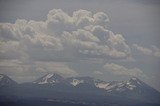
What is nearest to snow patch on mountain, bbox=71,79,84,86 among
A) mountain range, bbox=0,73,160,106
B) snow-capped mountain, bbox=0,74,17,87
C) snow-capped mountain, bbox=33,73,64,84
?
mountain range, bbox=0,73,160,106

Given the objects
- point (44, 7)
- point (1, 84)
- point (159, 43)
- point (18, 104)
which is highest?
point (44, 7)

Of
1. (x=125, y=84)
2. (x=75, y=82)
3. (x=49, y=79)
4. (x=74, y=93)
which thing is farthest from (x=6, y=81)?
(x=125, y=84)

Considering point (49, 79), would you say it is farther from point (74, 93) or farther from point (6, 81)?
point (74, 93)

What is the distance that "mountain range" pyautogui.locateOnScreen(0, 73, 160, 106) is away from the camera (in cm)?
1303

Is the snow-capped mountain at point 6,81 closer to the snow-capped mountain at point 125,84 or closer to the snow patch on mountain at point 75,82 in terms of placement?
the snow patch on mountain at point 75,82

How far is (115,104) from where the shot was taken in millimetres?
14188

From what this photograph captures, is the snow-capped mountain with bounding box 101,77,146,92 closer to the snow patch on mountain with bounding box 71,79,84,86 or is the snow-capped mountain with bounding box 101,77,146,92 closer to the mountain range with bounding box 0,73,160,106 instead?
the mountain range with bounding box 0,73,160,106

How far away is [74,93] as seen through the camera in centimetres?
1495

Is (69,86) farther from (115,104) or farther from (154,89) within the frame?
(154,89)

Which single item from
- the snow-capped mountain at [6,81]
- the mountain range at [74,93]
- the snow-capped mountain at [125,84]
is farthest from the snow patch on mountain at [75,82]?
the snow-capped mountain at [6,81]

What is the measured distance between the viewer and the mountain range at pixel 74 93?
1303 centimetres

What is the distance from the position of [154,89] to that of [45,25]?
6.33 m

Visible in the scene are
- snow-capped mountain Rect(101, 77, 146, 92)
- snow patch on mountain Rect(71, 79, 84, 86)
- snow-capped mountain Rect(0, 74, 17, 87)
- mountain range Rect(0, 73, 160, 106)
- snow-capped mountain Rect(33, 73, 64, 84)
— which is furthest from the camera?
snow patch on mountain Rect(71, 79, 84, 86)

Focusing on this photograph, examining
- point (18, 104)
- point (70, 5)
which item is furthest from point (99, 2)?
point (18, 104)
